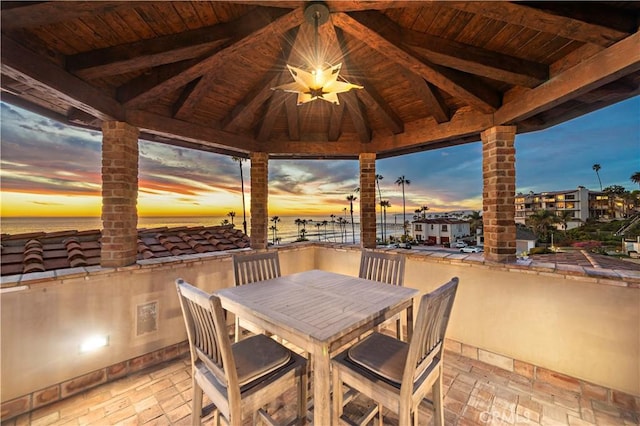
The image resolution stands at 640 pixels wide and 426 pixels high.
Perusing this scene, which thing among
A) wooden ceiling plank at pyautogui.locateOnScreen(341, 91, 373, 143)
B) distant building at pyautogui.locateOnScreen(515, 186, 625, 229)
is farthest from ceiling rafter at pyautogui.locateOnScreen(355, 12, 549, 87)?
distant building at pyautogui.locateOnScreen(515, 186, 625, 229)

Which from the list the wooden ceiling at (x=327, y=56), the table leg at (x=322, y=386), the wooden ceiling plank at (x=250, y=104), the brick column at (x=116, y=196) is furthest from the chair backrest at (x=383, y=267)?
the brick column at (x=116, y=196)

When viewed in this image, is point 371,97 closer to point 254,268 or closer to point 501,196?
point 501,196

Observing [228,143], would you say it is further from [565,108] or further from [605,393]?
[605,393]

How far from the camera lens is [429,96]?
2619 millimetres

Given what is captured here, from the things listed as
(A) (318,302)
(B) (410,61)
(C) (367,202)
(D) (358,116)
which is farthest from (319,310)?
(D) (358,116)

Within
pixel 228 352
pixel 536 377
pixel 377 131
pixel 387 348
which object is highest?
pixel 377 131

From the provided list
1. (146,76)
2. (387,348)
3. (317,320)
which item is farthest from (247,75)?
(387,348)

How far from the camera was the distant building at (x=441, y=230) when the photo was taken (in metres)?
18.8

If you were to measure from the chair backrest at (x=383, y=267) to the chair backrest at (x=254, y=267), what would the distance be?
41.1 inches

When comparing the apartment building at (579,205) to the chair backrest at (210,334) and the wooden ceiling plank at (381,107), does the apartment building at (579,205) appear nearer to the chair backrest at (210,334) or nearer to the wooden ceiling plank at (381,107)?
the wooden ceiling plank at (381,107)

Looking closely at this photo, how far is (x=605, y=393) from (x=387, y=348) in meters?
2.04

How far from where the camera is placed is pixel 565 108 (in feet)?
7.73

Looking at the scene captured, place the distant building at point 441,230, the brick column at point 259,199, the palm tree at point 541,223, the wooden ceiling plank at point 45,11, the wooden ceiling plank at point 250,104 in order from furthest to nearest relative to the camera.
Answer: the distant building at point 441,230
the palm tree at point 541,223
the brick column at point 259,199
the wooden ceiling plank at point 250,104
the wooden ceiling plank at point 45,11

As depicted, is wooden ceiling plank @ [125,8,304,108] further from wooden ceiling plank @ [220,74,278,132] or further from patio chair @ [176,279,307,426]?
patio chair @ [176,279,307,426]
